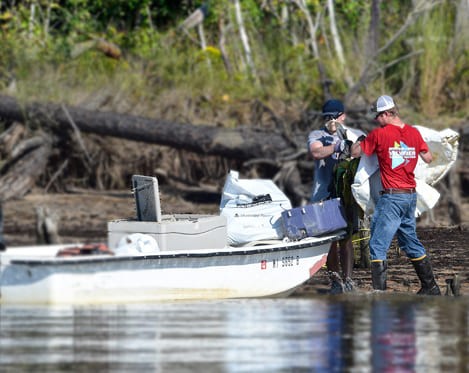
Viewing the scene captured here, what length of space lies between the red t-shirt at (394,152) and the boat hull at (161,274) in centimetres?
88

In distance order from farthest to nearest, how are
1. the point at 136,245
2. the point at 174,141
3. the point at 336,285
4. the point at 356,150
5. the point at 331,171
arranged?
1. the point at 174,141
2. the point at 331,171
3. the point at 336,285
4. the point at 356,150
5. the point at 136,245

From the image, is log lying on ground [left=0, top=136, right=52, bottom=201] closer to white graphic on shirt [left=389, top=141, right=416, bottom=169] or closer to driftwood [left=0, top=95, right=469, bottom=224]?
driftwood [left=0, top=95, right=469, bottom=224]

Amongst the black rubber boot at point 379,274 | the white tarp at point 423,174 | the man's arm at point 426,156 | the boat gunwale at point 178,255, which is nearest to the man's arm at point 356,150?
the white tarp at point 423,174

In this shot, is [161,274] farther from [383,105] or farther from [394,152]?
[383,105]

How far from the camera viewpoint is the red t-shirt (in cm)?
1216

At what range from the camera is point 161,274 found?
1139cm

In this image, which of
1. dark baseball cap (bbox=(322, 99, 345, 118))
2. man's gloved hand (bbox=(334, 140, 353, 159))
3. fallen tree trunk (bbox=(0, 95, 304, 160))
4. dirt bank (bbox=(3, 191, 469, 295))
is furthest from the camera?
fallen tree trunk (bbox=(0, 95, 304, 160))

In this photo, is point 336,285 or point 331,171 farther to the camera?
point 331,171

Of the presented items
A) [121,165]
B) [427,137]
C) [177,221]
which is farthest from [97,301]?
[121,165]

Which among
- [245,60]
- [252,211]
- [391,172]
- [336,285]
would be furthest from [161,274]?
[245,60]

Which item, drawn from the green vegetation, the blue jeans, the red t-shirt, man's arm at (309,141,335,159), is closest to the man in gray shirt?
man's arm at (309,141,335,159)

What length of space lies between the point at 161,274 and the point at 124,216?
895cm

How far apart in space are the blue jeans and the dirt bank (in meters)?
0.63

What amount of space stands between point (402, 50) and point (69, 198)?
5816mm
